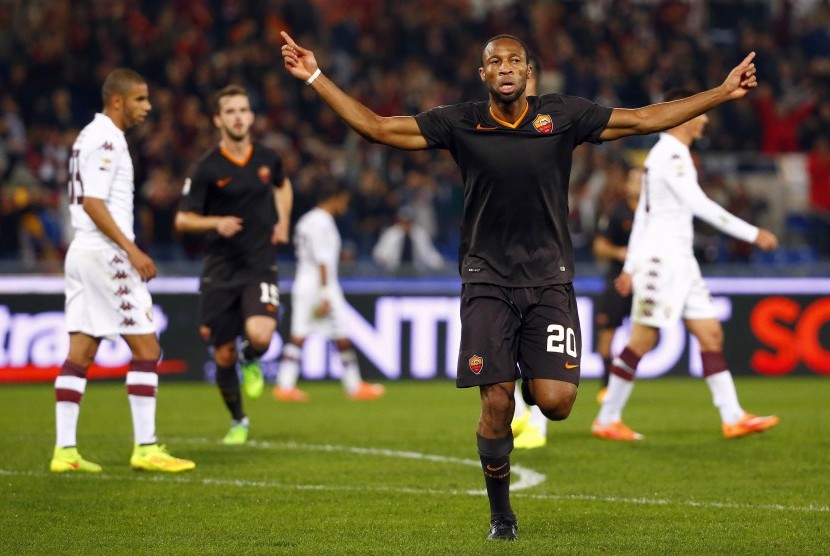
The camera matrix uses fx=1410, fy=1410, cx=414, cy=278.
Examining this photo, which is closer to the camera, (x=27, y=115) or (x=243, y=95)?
(x=243, y=95)

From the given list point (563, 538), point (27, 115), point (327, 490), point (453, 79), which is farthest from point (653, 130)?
point (453, 79)

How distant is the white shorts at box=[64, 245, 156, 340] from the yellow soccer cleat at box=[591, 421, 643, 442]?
12.6ft

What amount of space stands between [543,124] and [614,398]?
4632 millimetres

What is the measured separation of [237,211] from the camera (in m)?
10.5

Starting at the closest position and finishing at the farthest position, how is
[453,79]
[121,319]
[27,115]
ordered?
[121,319] < [27,115] < [453,79]

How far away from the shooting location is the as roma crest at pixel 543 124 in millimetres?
6579

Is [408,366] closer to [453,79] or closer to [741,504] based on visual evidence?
[453,79]

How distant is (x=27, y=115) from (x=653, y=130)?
14.5 meters

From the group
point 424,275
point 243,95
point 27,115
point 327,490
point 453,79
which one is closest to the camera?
point 327,490

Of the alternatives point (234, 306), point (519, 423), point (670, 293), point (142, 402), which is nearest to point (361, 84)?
point (234, 306)

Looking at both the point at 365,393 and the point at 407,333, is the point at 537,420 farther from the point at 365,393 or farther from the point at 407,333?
the point at 407,333

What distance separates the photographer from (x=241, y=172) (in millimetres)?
10492

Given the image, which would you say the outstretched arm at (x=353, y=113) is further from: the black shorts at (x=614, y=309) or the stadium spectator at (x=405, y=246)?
the stadium spectator at (x=405, y=246)

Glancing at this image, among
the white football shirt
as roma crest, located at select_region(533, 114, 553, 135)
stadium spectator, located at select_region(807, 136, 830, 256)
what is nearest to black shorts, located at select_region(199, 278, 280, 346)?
the white football shirt
